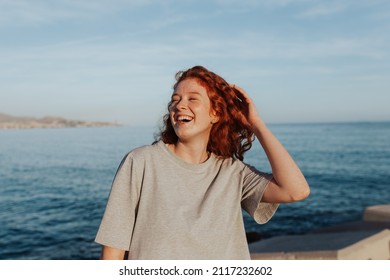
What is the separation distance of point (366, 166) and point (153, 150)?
4198cm

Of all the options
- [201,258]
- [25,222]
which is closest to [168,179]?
[201,258]

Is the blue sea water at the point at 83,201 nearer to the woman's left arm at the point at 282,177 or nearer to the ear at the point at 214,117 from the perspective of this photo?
the ear at the point at 214,117

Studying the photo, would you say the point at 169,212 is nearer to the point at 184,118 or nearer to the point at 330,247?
the point at 184,118

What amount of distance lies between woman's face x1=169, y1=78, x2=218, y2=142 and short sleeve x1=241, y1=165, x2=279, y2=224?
1.26 feet

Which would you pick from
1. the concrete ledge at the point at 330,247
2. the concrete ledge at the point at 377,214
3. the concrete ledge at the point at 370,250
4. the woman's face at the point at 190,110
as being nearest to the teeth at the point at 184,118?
the woman's face at the point at 190,110

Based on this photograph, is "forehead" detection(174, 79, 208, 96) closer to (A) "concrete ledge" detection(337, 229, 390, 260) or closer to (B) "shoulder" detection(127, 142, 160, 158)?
(B) "shoulder" detection(127, 142, 160, 158)

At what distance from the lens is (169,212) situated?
210 cm

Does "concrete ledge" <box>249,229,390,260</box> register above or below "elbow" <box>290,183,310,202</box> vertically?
below

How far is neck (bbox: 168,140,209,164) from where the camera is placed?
7.84 feet

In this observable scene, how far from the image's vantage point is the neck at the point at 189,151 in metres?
2.39

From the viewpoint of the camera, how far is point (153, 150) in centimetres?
228

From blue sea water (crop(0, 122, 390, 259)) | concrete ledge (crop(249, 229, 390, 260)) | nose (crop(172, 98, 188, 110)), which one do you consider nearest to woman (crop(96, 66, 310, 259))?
nose (crop(172, 98, 188, 110))

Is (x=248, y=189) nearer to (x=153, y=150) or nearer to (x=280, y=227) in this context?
(x=153, y=150)
